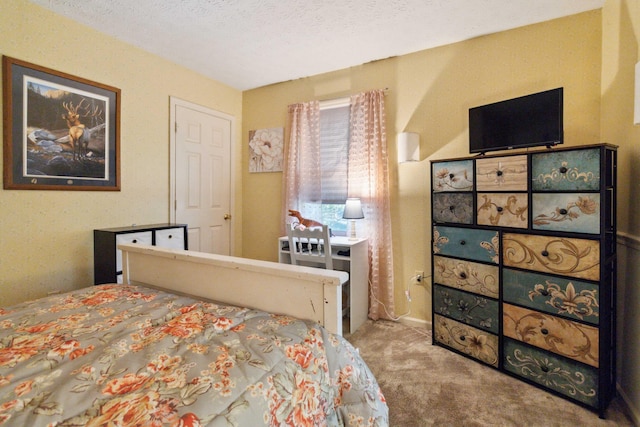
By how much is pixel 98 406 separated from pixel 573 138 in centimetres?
295

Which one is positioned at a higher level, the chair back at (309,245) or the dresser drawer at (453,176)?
the dresser drawer at (453,176)

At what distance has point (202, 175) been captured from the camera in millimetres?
3264

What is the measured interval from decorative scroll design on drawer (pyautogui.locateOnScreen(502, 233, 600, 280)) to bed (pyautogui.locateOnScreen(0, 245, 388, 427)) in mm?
1350

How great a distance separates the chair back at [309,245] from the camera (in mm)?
2459

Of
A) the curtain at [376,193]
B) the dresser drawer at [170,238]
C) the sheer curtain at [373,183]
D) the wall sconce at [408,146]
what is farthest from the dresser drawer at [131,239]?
the wall sconce at [408,146]

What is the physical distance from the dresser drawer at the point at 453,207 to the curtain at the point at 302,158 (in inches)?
49.6

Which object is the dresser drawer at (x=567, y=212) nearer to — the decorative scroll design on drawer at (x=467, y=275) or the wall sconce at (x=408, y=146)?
the decorative scroll design on drawer at (x=467, y=275)

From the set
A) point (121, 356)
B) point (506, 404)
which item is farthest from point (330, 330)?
point (506, 404)

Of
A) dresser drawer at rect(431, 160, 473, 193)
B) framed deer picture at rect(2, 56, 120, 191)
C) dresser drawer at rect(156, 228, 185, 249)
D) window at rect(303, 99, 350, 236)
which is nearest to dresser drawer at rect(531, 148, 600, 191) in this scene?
dresser drawer at rect(431, 160, 473, 193)

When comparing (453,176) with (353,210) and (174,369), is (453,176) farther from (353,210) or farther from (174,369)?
(174,369)

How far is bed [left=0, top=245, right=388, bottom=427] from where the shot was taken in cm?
67

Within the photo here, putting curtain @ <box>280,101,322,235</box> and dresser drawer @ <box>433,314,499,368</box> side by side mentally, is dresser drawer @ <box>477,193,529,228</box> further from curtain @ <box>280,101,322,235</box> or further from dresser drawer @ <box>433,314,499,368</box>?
curtain @ <box>280,101,322,235</box>

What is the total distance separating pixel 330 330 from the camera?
3.65 feet

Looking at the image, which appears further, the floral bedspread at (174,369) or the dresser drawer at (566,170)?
the dresser drawer at (566,170)
